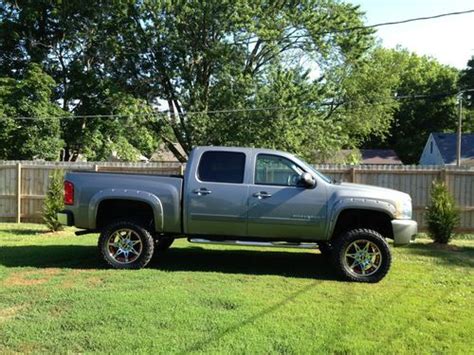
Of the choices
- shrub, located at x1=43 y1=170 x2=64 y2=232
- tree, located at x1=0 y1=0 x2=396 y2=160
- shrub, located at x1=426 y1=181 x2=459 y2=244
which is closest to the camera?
shrub, located at x1=426 y1=181 x2=459 y2=244

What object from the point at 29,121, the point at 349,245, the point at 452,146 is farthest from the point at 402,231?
the point at 452,146

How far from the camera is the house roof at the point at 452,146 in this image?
41031 mm

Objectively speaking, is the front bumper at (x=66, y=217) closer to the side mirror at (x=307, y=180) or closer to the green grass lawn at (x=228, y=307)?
the green grass lawn at (x=228, y=307)

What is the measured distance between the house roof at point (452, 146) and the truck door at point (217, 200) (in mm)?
36768

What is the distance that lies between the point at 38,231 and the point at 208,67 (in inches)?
615

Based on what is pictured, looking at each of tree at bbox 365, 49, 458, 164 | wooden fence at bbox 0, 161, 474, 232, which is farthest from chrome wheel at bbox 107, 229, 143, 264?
tree at bbox 365, 49, 458, 164

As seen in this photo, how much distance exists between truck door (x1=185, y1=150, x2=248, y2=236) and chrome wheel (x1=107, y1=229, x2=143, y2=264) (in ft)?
2.81

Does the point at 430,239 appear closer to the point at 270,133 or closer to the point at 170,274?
the point at 170,274

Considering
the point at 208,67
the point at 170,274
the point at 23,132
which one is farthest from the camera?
the point at 208,67

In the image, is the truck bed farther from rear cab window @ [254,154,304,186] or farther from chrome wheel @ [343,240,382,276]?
chrome wheel @ [343,240,382,276]

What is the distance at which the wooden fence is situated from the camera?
44.1 feet

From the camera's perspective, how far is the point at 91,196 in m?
8.02

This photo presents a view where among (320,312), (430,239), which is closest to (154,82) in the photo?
(430,239)

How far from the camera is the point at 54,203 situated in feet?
42.7
